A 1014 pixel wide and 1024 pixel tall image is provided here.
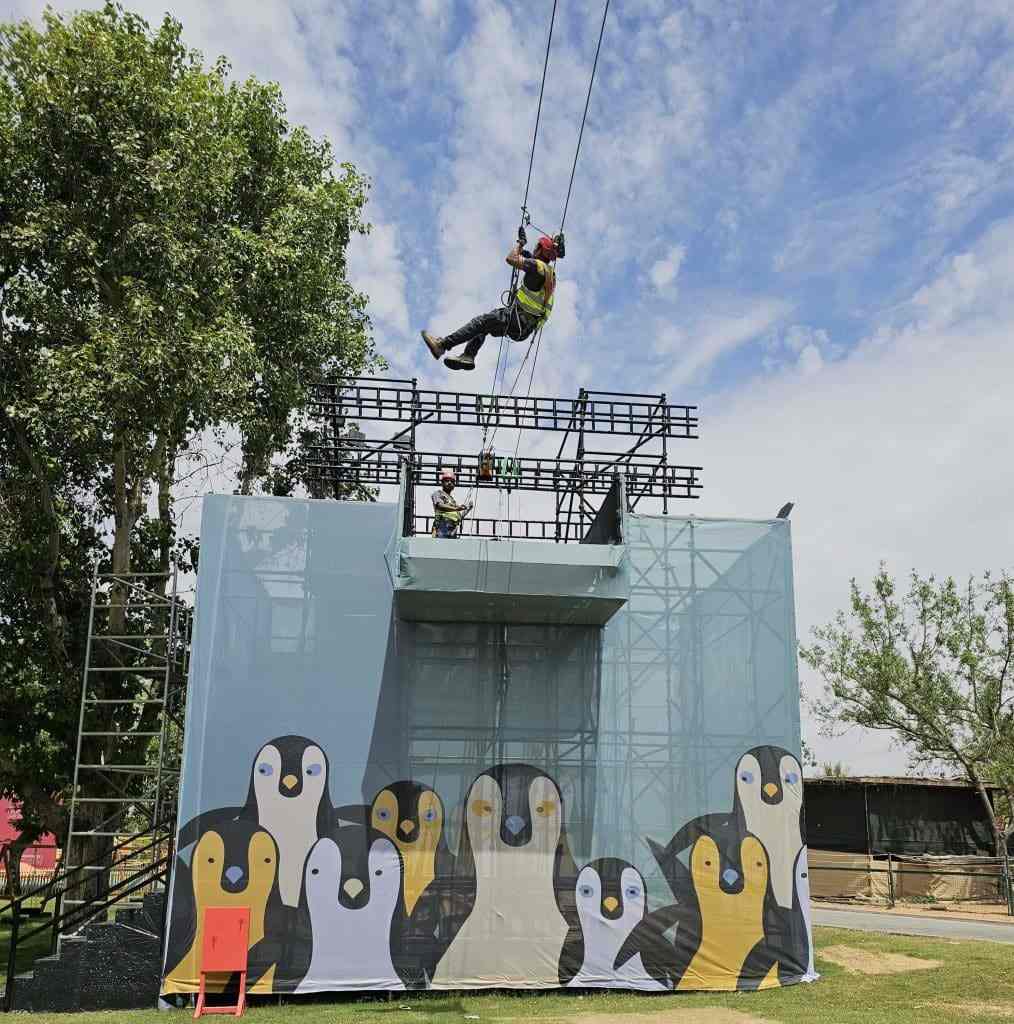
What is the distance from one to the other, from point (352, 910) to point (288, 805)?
135cm

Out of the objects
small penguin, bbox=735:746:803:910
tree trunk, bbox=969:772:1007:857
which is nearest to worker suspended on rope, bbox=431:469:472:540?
small penguin, bbox=735:746:803:910

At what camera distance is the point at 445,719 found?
11.8m

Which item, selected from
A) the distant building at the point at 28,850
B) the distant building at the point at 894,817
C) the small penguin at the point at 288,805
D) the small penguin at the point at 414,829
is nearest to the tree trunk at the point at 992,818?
the distant building at the point at 894,817

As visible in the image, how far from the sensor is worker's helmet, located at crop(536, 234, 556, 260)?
9.87m

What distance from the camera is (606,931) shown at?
11.4 meters

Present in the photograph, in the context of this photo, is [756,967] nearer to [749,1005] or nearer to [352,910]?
A: [749,1005]

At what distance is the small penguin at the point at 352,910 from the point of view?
11008mm

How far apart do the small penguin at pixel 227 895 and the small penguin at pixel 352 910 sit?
41 cm

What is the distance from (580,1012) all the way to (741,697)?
408cm

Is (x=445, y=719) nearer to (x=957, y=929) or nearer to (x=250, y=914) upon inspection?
(x=250, y=914)

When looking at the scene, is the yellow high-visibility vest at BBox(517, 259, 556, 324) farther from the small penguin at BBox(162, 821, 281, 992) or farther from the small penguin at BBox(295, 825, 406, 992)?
the small penguin at BBox(162, 821, 281, 992)

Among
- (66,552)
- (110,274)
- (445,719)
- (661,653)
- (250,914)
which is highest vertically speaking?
(110,274)

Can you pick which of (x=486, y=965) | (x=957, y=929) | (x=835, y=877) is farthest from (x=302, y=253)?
(x=835, y=877)

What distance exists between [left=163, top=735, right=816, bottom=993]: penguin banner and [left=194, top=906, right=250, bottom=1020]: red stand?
0.10 metres
